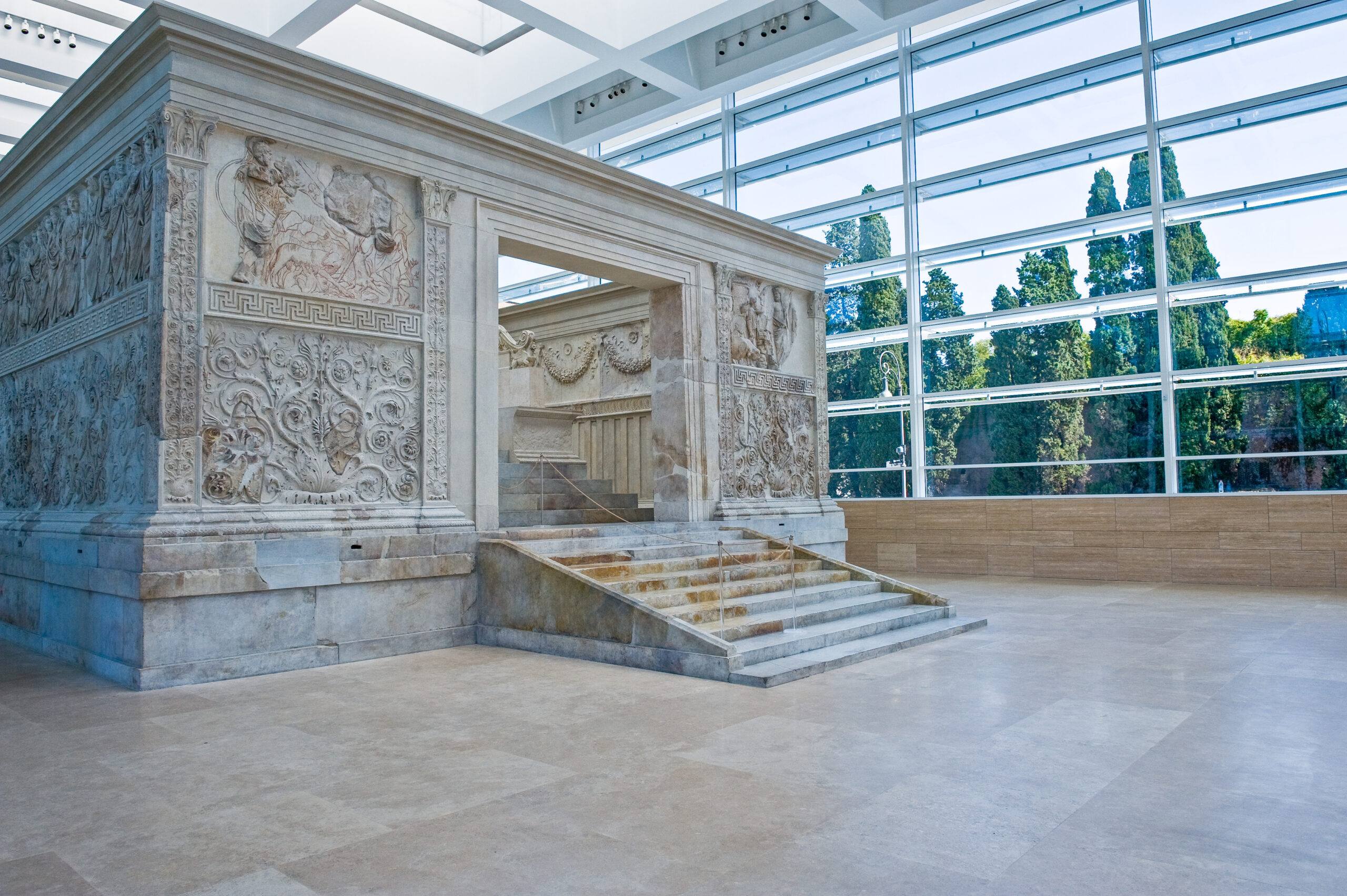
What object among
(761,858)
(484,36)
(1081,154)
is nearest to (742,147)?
(484,36)

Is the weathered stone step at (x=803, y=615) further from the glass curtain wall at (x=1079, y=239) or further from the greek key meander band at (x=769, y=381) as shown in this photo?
the glass curtain wall at (x=1079, y=239)

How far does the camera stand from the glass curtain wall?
13648 millimetres

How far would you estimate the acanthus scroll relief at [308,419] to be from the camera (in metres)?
7.27

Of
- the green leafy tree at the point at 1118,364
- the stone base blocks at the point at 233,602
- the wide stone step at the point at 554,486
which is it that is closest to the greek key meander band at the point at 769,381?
the wide stone step at the point at 554,486

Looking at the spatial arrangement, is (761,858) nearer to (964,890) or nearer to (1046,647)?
(964,890)

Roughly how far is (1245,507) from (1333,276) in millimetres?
3662

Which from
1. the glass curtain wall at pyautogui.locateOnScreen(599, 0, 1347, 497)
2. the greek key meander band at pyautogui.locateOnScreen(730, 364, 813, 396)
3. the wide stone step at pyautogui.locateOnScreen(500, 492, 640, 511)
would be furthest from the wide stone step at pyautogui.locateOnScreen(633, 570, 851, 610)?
the glass curtain wall at pyautogui.locateOnScreen(599, 0, 1347, 497)

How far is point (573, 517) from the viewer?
1180 centimetres

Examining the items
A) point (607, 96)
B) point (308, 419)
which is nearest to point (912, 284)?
point (607, 96)

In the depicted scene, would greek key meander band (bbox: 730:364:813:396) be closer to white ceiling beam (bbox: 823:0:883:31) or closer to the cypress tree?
white ceiling beam (bbox: 823:0:883:31)

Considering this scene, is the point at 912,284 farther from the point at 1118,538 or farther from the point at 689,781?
the point at 689,781

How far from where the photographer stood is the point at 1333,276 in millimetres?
13234

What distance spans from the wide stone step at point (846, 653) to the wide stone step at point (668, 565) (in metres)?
1.16

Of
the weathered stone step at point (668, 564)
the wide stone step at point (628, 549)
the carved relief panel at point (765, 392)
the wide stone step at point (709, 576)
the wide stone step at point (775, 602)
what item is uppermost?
the carved relief panel at point (765, 392)
